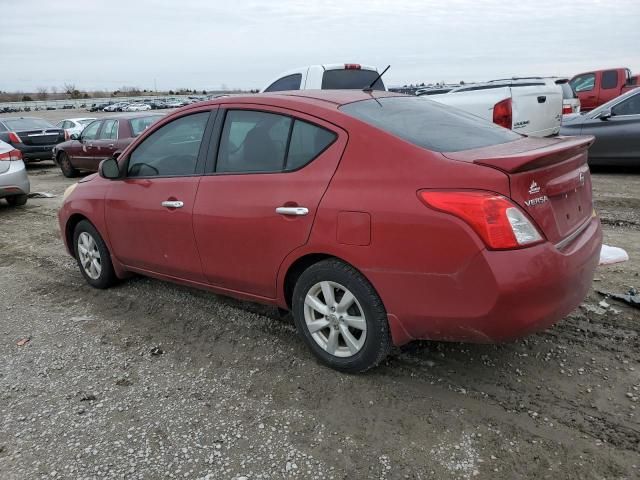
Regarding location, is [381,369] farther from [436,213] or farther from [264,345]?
[436,213]

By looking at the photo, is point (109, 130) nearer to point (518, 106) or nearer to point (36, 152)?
point (36, 152)

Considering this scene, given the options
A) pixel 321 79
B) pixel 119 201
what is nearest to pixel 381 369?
pixel 119 201

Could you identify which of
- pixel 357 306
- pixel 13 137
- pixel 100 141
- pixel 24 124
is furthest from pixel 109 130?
pixel 357 306

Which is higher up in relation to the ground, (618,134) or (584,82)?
(584,82)

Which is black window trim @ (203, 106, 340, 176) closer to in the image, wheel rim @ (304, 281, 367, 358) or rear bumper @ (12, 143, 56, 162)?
wheel rim @ (304, 281, 367, 358)

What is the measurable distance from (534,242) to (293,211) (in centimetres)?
133

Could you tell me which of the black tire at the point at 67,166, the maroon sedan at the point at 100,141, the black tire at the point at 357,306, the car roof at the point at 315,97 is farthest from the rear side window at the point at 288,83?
the black tire at the point at 67,166

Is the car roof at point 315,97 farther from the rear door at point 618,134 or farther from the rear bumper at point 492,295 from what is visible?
the rear door at point 618,134

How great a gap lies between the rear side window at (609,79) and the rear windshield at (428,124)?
15.8m

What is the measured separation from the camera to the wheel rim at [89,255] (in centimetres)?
493

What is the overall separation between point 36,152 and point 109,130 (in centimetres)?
474

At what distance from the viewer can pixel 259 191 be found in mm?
3393

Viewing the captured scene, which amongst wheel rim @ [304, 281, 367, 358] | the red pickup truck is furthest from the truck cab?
the red pickup truck

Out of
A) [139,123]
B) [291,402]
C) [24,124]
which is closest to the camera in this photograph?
[291,402]
